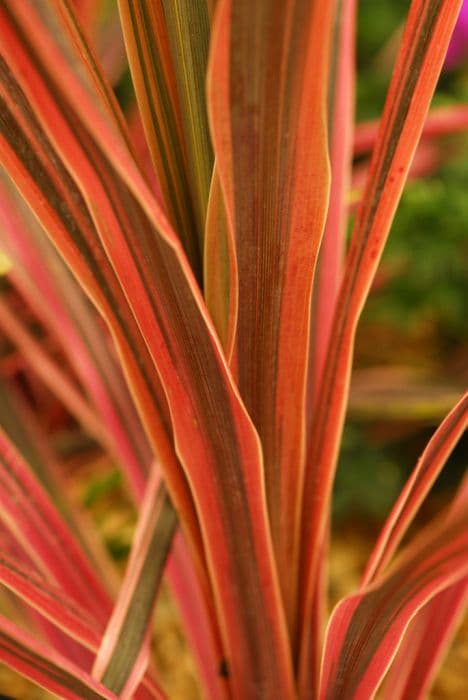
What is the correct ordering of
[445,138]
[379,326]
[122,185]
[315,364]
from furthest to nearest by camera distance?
[379,326]
[445,138]
[315,364]
[122,185]

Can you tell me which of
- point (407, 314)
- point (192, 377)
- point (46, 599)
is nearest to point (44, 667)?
point (46, 599)

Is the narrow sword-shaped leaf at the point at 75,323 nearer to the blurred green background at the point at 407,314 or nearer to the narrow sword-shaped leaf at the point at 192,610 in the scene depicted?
the narrow sword-shaped leaf at the point at 192,610

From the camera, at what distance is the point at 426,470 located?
0.32m

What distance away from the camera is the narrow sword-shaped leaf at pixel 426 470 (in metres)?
0.31

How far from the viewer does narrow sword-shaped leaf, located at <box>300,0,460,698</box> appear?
30 centimetres

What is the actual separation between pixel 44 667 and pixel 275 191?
22cm

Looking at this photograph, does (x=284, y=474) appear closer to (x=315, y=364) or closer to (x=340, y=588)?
(x=315, y=364)

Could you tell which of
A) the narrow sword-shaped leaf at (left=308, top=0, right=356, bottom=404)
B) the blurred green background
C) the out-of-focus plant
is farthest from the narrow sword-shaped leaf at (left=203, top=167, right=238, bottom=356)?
the blurred green background

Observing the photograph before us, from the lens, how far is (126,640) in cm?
35

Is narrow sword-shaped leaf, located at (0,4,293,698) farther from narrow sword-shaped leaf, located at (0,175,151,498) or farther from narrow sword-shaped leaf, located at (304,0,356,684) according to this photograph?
narrow sword-shaped leaf, located at (0,175,151,498)

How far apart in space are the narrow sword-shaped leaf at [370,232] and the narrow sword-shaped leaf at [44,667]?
5.2 inches

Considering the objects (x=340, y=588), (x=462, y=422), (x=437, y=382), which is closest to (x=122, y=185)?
(x=462, y=422)

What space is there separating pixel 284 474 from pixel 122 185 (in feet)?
0.54

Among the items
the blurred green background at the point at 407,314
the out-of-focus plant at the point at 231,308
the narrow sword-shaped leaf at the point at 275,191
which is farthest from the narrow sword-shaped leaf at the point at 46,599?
the blurred green background at the point at 407,314
